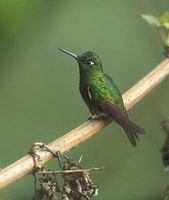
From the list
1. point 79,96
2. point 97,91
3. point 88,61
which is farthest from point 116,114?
point 79,96

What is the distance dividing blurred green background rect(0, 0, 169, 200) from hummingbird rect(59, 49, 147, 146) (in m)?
0.45

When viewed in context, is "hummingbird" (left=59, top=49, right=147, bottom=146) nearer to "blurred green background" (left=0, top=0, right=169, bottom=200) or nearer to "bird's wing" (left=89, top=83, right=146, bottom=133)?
"bird's wing" (left=89, top=83, right=146, bottom=133)

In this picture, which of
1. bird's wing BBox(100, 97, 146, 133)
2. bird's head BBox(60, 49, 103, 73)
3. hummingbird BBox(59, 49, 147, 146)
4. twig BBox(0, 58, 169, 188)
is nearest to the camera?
twig BBox(0, 58, 169, 188)

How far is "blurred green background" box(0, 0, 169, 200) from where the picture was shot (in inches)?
126

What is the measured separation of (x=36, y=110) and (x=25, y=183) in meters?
1.46

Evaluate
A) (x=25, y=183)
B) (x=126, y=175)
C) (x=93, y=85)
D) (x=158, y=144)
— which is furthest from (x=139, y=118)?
(x=25, y=183)

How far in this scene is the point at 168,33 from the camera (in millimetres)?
2859

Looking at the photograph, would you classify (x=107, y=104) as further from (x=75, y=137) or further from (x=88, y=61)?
(x=75, y=137)

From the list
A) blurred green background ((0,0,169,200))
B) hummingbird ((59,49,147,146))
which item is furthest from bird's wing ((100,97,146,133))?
blurred green background ((0,0,169,200))

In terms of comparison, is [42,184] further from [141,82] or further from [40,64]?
[40,64]

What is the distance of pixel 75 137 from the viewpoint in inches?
81.0

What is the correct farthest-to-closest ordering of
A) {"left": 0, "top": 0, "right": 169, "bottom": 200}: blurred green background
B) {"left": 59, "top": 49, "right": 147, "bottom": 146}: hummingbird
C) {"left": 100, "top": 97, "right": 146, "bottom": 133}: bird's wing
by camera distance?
1. {"left": 0, "top": 0, "right": 169, "bottom": 200}: blurred green background
2. {"left": 59, "top": 49, "right": 147, "bottom": 146}: hummingbird
3. {"left": 100, "top": 97, "right": 146, "bottom": 133}: bird's wing

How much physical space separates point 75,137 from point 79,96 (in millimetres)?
2539

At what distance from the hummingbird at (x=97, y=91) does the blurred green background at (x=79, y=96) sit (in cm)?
45
